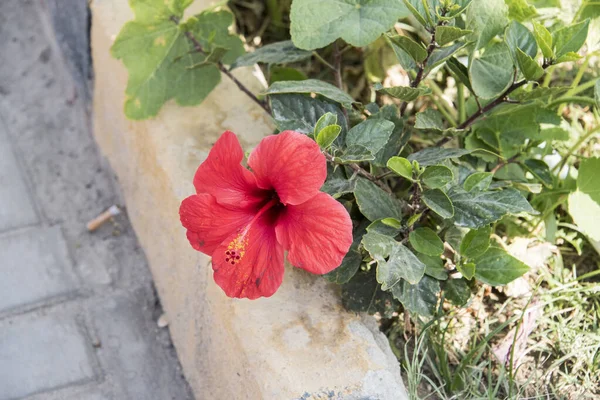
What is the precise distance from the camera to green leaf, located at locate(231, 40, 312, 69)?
1529 millimetres

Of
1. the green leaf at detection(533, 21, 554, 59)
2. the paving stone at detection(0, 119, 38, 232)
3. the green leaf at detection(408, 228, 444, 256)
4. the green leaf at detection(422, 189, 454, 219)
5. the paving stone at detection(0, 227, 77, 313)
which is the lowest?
the paving stone at detection(0, 227, 77, 313)

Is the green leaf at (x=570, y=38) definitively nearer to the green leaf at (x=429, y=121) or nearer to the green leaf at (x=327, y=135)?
the green leaf at (x=429, y=121)

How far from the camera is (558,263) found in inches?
65.6

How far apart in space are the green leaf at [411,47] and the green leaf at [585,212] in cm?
52

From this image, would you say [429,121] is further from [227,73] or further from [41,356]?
[41,356]

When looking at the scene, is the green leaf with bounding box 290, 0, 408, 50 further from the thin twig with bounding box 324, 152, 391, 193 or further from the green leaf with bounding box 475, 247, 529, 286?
the green leaf with bounding box 475, 247, 529, 286


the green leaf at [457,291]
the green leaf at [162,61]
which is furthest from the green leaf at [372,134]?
the green leaf at [162,61]

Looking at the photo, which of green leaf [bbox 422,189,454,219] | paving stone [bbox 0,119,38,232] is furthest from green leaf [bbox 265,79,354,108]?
paving stone [bbox 0,119,38,232]

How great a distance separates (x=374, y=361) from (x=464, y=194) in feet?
1.18

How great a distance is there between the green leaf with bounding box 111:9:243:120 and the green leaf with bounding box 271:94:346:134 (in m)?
0.42

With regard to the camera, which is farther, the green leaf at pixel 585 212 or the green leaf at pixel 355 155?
the green leaf at pixel 585 212

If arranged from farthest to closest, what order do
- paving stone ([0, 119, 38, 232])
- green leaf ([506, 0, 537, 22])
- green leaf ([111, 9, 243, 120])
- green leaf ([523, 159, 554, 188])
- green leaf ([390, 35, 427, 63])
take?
paving stone ([0, 119, 38, 232]) < green leaf ([111, 9, 243, 120]) < green leaf ([523, 159, 554, 188]) < green leaf ([506, 0, 537, 22]) < green leaf ([390, 35, 427, 63])

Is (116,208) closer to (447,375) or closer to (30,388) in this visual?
(30,388)

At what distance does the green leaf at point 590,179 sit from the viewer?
4.96 ft
